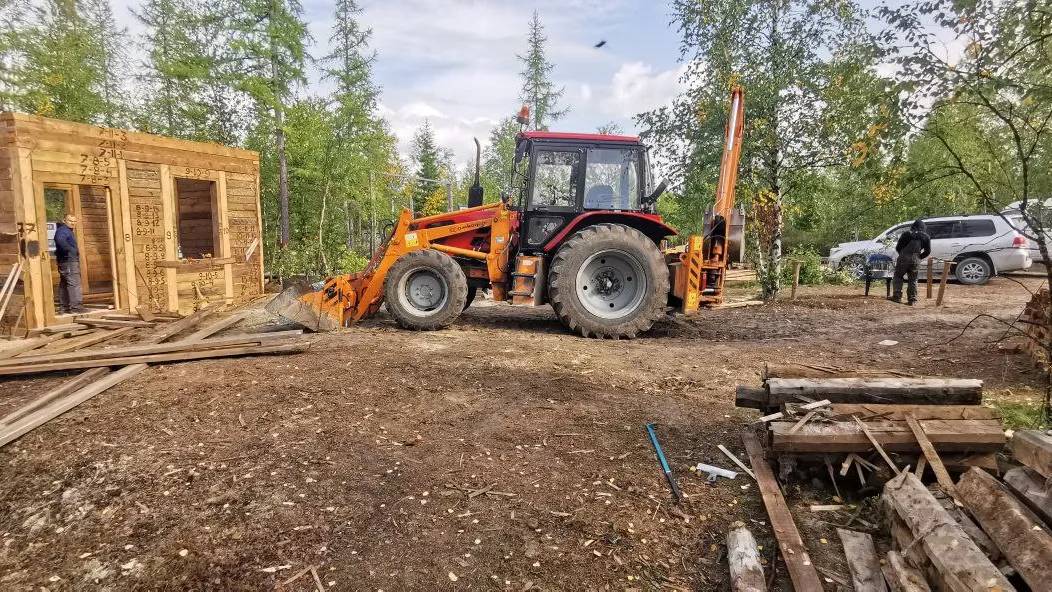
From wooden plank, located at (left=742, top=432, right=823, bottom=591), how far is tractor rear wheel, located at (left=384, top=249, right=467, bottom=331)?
15.4 ft

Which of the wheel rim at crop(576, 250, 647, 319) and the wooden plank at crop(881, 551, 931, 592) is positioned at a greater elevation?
the wheel rim at crop(576, 250, 647, 319)

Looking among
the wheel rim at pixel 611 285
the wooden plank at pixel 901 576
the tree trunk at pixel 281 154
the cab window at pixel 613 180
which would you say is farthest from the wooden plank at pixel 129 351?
the tree trunk at pixel 281 154

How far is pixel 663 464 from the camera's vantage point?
3455 millimetres

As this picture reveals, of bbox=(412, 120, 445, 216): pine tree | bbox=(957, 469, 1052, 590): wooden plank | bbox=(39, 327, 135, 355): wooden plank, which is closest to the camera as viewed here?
bbox=(957, 469, 1052, 590): wooden plank

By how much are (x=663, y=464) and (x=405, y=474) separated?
1.62m

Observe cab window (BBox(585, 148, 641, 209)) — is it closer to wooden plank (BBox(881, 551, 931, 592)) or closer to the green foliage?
wooden plank (BBox(881, 551, 931, 592))

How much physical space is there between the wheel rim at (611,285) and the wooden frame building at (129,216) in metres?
7.10

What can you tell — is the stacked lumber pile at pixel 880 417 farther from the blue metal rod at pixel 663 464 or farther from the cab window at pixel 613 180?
the cab window at pixel 613 180

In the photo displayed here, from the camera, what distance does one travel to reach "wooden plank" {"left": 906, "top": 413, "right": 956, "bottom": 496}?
280 centimetres

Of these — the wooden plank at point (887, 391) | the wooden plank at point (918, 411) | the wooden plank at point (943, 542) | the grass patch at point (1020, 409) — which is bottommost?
the grass patch at point (1020, 409)

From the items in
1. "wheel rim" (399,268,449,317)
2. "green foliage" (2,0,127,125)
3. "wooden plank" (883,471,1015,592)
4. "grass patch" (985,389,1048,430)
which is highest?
"green foliage" (2,0,127,125)

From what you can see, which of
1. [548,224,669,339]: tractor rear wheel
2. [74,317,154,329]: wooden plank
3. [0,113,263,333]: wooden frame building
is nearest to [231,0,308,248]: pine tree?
[0,113,263,333]: wooden frame building

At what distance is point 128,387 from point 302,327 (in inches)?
103

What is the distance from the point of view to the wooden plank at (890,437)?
300 centimetres
